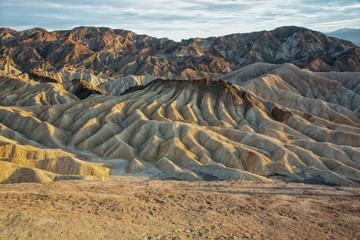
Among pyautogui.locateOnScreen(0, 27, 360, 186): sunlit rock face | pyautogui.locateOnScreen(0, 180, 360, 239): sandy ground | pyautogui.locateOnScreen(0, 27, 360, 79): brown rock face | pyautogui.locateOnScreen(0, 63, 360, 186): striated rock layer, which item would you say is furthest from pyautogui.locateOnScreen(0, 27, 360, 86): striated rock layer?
pyautogui.locateOnScreen(0, 180, 360, 239): sandy ground

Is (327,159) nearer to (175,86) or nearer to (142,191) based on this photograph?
(142,191)

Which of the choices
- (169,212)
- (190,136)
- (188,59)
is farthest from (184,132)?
(188,59)

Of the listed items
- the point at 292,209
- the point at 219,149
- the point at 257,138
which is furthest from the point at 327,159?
the point at 292,209

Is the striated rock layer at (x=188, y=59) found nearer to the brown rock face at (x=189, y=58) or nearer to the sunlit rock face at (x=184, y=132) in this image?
the brown rock face at (x=189, y=58)

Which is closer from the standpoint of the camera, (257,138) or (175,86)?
(257,138)

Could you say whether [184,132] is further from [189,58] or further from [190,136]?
[189,58]

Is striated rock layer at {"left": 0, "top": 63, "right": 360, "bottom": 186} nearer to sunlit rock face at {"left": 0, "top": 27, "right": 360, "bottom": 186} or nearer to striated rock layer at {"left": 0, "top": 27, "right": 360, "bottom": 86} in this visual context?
sunlit rock face at {"left": 0, "top": 27, "right": 360, "bottom": 186}
